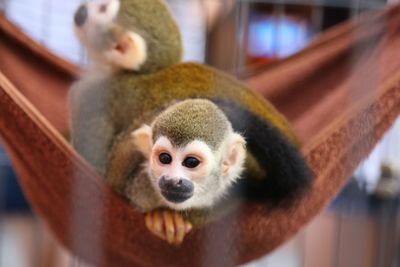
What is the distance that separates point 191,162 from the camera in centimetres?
80

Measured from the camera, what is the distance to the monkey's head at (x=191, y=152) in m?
0.79

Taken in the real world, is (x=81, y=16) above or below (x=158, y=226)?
above

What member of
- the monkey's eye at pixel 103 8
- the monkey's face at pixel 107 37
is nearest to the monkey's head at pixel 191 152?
the monkey's face at pixel 107 37

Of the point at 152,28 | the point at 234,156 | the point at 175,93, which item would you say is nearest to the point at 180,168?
the point at 234,156

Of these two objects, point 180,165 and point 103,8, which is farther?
point 103,8

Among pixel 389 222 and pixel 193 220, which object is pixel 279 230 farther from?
pixel 389 222

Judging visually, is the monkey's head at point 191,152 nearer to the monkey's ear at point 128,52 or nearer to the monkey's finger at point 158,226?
the monkey's finger at point 158,226

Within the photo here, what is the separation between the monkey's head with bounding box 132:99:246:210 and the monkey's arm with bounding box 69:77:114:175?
24 centimetres

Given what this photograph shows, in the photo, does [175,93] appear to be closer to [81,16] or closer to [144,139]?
[144,139]

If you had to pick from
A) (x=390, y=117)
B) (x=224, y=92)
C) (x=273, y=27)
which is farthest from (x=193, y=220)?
(x=273, y=27)

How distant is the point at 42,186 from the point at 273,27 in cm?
120

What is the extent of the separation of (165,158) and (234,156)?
12 cm

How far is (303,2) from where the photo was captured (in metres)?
→ 1.82

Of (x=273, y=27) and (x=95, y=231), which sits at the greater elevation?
(x=273, y=27)
